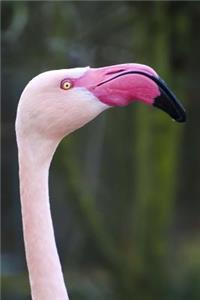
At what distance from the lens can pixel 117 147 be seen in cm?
737

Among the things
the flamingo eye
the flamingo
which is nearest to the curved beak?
the flamingo

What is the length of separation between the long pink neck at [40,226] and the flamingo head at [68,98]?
0.20ft

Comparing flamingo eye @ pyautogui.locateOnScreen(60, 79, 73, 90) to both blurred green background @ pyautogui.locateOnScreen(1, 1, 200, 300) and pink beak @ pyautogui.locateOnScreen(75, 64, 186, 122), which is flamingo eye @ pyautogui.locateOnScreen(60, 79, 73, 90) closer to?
pink beak @ pyautogui.locateOnScreen(75, 64, 186, 122)

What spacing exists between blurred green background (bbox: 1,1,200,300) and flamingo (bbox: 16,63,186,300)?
3.44 m

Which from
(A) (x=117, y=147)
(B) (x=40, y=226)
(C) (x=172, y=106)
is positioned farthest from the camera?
(A) (x=117, y=147)

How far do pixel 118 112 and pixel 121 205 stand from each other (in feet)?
2.36

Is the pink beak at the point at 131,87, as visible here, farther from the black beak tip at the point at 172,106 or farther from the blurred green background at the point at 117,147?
the blurred green background at the point at 117,147

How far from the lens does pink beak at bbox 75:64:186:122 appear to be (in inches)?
87.7

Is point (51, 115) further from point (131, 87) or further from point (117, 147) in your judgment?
point (117, 147)

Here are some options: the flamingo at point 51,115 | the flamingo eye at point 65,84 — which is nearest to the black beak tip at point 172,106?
the flamingo at point 51,115

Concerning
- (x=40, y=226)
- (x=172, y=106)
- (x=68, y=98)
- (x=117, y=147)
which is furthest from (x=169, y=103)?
(x=117, y=147)

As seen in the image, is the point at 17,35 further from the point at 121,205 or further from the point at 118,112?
the point at 121,205

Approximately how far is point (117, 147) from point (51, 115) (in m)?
5.08

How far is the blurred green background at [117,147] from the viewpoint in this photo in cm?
596
